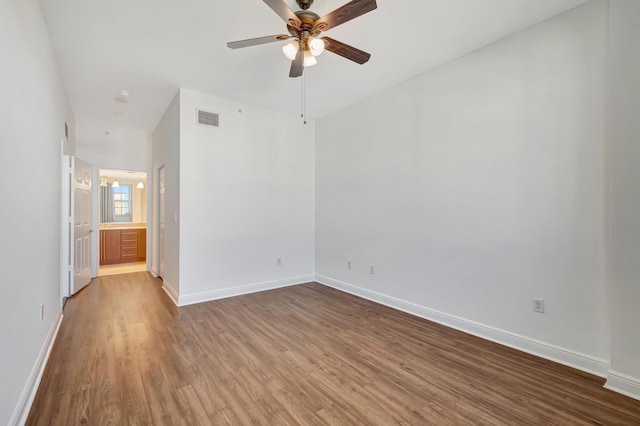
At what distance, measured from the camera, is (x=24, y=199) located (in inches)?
73.4

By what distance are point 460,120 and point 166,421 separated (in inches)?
140

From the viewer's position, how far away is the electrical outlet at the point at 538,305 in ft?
8.29

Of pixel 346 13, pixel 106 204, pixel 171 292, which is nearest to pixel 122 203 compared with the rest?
pixel 106 204

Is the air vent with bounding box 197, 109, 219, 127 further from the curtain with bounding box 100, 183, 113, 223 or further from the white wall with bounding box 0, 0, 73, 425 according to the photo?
the curtain with bounding box 100, 183, 113, 223

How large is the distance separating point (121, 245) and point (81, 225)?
247cm

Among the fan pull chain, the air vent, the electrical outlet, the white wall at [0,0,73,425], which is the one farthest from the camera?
the air vent

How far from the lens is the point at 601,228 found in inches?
87.9

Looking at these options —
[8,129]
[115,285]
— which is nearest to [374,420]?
[8,129]

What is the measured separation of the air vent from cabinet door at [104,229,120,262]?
444 cm

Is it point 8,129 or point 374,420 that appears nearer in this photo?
point 8,129

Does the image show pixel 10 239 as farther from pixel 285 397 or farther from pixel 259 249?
pixel 259 249

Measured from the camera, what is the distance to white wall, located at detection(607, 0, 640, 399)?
200 cm

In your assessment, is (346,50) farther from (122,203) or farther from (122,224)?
(122,203)

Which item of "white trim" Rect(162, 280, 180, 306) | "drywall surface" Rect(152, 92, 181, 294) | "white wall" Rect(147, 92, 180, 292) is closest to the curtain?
"drywall surface" Rect(152, 92, 181, 294)
